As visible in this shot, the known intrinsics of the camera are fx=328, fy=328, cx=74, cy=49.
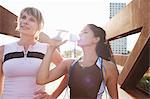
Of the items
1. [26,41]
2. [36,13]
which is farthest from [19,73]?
[36,13]

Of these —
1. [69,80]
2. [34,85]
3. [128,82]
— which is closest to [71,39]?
[69,80]

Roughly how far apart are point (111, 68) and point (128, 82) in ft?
17.2

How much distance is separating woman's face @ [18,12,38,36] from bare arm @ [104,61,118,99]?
14.6 inches

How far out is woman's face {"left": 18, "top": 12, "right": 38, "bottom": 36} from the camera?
58.9 inches

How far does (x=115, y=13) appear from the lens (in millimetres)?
8664

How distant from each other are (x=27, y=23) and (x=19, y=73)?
0.76 ft

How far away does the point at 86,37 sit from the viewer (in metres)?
1.48

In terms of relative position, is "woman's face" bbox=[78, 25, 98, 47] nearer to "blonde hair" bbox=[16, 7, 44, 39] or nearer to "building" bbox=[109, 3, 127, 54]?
"blonde hair" bbox=[16, 7, 44, 39]

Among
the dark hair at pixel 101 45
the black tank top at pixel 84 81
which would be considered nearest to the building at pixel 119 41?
the dark hair at pixel 101 45

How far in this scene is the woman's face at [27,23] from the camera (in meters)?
1.50

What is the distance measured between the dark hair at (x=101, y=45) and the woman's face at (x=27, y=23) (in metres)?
0.25

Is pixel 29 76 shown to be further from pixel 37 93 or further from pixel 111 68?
pixel 111 68

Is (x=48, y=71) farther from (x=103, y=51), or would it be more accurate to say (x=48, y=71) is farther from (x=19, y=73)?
(x=103, y=51)

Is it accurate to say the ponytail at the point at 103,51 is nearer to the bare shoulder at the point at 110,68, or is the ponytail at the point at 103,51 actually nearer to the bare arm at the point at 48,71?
the bare shoulder at the point at 110,68
